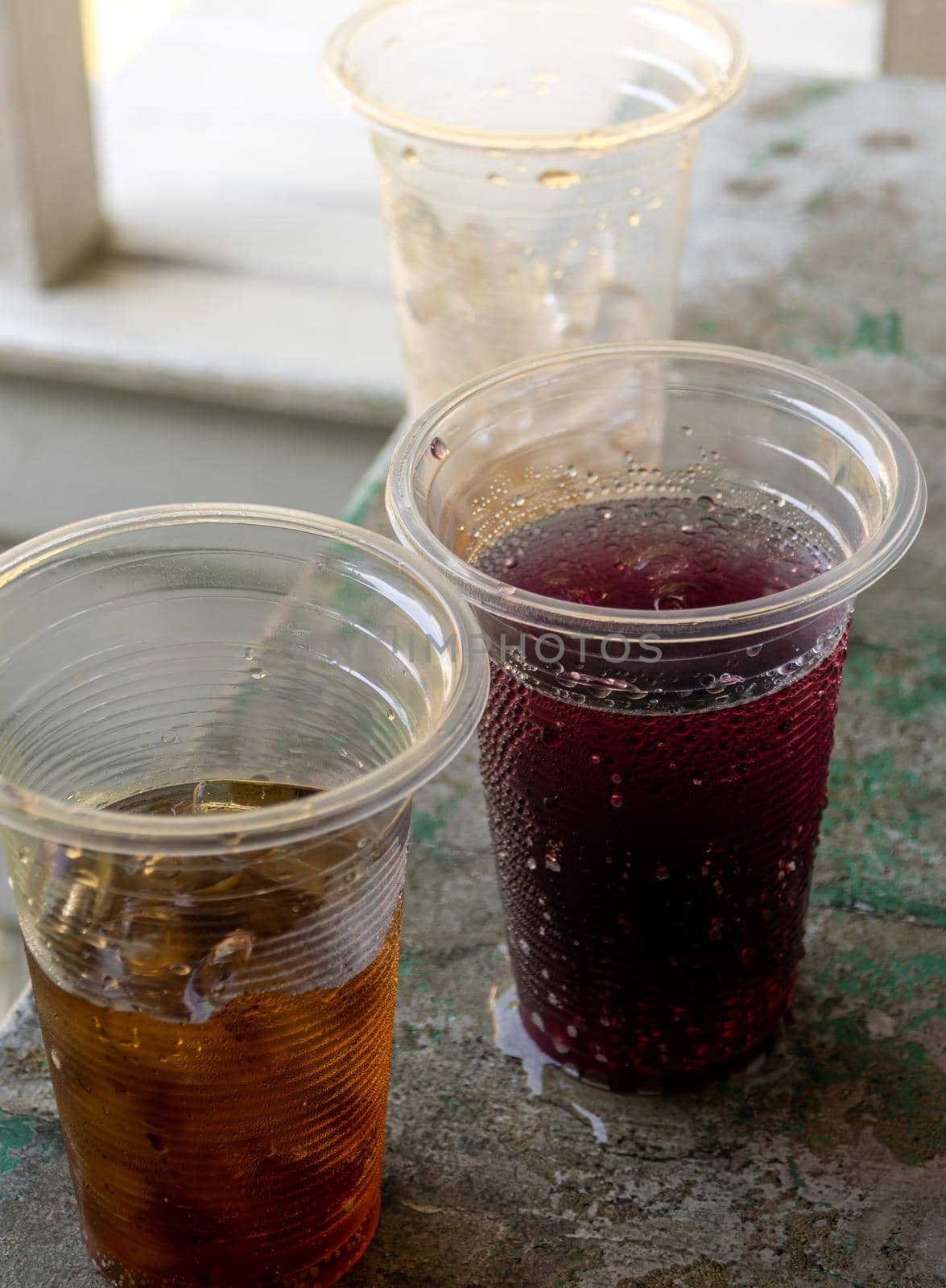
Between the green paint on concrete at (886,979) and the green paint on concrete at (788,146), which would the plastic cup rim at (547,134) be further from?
the green paint on concrete at (788,146)

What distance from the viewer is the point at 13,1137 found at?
32.8 inches

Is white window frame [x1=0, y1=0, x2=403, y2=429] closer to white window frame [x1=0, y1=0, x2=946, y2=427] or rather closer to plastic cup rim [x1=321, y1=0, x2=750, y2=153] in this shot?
white window frame [x1=0, y1=0, x2=946, y2=427]

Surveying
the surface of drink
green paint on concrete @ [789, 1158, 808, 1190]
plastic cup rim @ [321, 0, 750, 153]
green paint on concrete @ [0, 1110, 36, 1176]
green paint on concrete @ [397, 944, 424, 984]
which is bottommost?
green paint on concrete @ [397, 944, 424, 984]

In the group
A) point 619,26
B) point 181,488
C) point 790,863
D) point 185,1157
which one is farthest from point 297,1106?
point 181,488

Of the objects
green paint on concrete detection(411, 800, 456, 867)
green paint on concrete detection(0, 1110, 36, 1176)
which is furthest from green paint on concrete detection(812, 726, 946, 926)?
green paint on concrete detection(0, 1110, 36, 1176)

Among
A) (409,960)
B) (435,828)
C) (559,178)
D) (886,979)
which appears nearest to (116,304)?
(559,178)

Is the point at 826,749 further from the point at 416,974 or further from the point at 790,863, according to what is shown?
the point at 416,974

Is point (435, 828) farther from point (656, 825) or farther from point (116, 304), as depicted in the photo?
point (116, 304)

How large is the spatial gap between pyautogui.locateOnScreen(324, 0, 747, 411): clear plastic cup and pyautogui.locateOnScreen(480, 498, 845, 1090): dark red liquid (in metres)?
0.32

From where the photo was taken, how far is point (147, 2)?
312 centimetres

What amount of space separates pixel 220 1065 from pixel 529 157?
64 centimetres

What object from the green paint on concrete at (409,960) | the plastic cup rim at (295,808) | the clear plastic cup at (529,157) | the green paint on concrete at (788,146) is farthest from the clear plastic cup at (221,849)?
the green paint on concrete at (788,146)

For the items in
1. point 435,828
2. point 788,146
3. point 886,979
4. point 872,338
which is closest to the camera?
point 886,979

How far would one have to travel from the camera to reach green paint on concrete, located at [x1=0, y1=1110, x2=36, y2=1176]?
2.69ft
